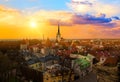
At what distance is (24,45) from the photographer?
9617mm

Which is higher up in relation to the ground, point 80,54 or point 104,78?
point 104,78

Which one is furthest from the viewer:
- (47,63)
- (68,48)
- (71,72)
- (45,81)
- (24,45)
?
(24,45)

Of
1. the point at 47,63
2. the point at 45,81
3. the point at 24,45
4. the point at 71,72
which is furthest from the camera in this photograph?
the point at 24,45

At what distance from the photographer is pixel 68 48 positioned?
28.3 feet

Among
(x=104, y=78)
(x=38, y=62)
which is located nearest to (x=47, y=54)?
(x=38, y=62)

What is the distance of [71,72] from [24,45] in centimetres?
399

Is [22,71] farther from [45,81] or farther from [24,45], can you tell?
[24,45]

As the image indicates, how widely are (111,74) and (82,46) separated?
18.5ft

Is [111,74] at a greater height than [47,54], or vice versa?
[111,74]

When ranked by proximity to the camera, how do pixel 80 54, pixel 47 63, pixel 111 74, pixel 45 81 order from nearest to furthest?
pixel 111 74, pixel 45 81, pixel 47 63, pixel 80 54

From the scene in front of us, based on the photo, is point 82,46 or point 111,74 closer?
point 111,74

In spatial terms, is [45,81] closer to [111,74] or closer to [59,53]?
[59,53]

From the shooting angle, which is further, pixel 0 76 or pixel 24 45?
pixel 24 45

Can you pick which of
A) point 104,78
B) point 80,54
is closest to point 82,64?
point 80,54
